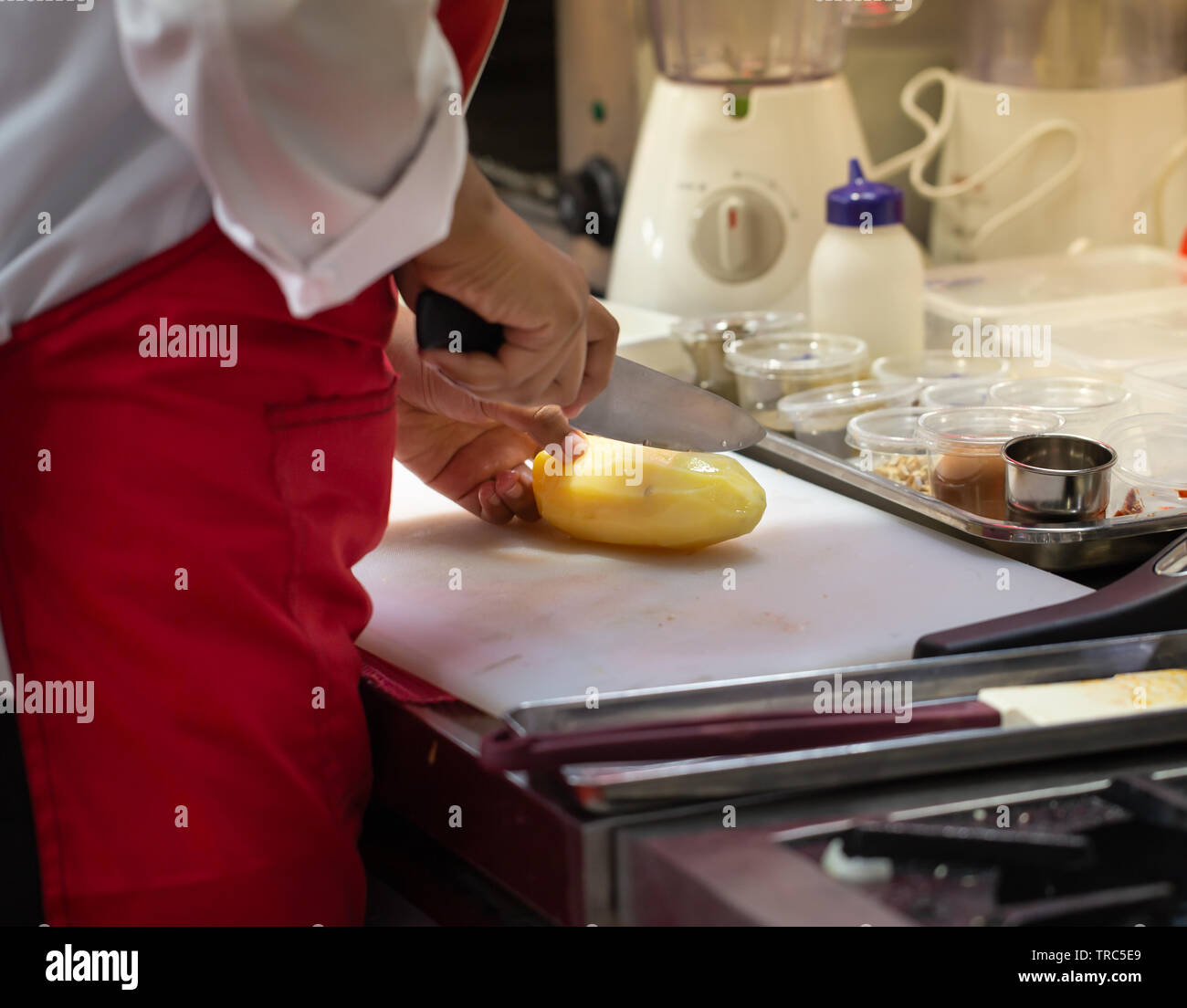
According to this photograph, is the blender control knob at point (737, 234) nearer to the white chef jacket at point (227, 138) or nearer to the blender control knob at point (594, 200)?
the blender control knob at point (594, 200)

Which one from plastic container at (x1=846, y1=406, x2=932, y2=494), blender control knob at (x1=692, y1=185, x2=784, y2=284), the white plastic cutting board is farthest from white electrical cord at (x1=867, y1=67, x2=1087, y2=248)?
the white plastic cutting board

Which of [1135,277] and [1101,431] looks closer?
[1101,431]

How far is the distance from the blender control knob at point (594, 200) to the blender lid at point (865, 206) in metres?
0.47

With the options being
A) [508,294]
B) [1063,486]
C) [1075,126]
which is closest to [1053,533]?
[1063,486]

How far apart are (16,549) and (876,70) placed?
4.38 ft

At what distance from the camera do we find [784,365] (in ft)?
3.78

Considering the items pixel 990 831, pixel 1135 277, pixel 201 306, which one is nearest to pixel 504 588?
pixel 201 306

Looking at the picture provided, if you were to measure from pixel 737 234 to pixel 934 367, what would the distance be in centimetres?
→ 34

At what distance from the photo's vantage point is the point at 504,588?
89 cm

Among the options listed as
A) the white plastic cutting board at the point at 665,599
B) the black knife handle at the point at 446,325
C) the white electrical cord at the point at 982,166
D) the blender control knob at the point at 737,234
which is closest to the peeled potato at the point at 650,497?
the white plastic cutting board at the point at 665,599

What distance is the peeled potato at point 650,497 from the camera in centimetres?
91

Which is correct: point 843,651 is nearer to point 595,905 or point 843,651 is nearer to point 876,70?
point 595,905

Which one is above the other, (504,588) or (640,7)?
(640,7)

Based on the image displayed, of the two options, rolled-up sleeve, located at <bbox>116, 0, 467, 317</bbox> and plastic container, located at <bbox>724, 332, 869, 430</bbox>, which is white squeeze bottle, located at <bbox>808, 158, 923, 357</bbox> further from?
rolled-up sleeve, located at <bbox>116, 0, 467, 317</bbox>
